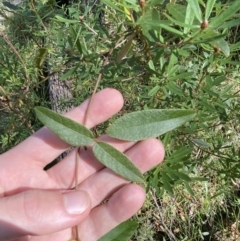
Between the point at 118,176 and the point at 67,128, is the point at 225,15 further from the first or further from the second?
the point at 118,176

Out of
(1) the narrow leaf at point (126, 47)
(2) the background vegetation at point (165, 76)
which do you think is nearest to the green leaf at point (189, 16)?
(2) the background vegetation at point (165, 76)

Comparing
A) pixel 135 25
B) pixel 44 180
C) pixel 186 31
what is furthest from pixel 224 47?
pixel 44 180

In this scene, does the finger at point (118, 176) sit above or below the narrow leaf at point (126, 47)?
below

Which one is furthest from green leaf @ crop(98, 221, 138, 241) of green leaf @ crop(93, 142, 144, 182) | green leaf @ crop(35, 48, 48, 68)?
green leaf @ crop(35, 48, 48, 68)

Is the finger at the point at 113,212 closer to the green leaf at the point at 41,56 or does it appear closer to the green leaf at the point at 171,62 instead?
the green leaf at the point at 171,62

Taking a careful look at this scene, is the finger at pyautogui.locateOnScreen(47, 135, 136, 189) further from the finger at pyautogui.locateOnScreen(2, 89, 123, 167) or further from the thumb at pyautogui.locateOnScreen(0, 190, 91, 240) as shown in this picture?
the thumb at pyautogui.locateOnScreen(0, 190, 91, 240)

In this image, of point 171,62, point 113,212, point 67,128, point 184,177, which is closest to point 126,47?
point 171,62
